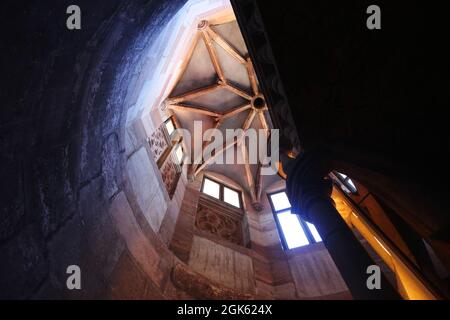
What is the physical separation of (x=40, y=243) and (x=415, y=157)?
3.53 meters

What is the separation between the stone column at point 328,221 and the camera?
223 centimetres

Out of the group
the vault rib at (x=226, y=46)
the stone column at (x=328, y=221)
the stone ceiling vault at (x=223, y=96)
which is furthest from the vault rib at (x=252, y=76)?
the stone column at (x=328, y=221)

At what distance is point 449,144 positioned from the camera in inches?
96.3

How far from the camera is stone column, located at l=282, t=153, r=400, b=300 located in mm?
Answer: 2229

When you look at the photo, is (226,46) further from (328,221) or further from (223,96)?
(328,221)

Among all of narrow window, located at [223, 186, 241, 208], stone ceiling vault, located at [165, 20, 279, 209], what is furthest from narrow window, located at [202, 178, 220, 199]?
stone ceiling vault, located at [165, 20, 279, 209]

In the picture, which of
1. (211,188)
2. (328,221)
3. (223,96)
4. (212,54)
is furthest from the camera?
(223,96)

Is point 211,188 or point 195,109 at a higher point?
point 195,109

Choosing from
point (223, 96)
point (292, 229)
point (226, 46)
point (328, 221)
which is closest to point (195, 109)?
point (223, 96)

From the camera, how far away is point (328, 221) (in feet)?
9.70

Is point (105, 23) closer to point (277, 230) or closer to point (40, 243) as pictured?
point (40, 243)

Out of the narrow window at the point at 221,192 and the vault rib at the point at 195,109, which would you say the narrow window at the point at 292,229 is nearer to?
the narrow window at the point at 221,192

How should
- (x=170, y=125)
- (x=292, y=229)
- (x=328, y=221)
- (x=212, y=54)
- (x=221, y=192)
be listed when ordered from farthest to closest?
(x=212, y=54), (x=221, y=192), (x=170, y=125), (x=292, y=229), (x=328, y=221)
